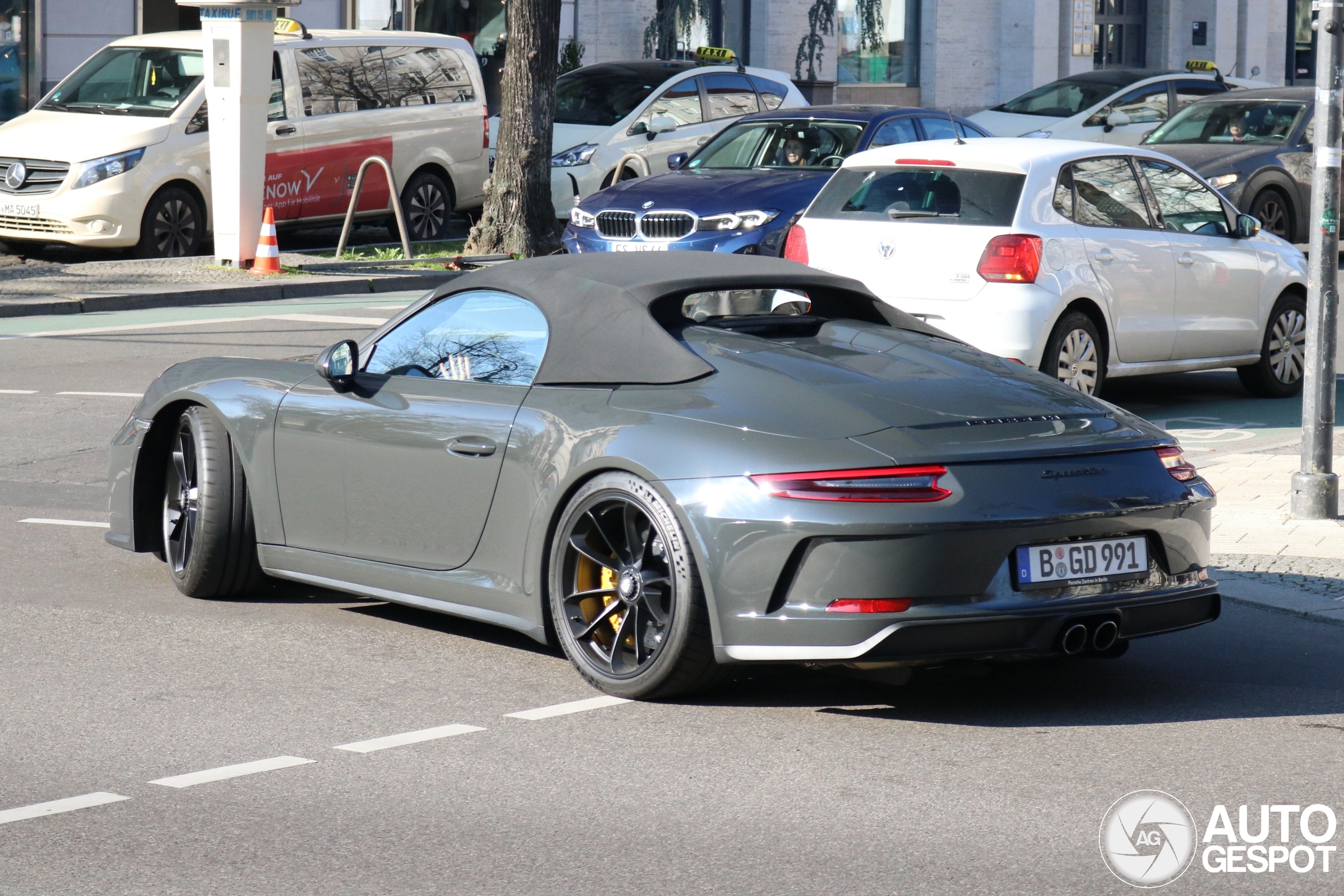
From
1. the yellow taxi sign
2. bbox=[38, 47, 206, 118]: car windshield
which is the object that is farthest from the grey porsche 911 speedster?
the yellow taxi sign

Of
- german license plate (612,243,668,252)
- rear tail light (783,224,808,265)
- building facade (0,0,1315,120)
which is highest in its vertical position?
building facade (0,0,1315,120)

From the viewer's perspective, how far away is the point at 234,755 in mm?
5012

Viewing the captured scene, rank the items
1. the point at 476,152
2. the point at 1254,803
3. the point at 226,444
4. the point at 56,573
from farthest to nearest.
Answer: the point at 476,152, the point at 56,573, the point at 226,444, the point at 1254,803

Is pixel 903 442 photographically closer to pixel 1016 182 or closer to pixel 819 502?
pixel 819 502

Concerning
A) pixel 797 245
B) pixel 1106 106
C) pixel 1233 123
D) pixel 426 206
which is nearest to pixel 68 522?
pixel 797 245

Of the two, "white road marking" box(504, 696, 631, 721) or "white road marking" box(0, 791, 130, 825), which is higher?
"white road marking" box(0, 791, 130, 825)

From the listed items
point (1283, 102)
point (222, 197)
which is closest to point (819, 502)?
point (222, 197)

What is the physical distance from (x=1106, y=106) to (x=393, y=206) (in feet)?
36.1

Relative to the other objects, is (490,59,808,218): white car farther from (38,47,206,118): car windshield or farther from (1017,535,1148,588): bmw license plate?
(1017,535,1148,588): bmw license plate

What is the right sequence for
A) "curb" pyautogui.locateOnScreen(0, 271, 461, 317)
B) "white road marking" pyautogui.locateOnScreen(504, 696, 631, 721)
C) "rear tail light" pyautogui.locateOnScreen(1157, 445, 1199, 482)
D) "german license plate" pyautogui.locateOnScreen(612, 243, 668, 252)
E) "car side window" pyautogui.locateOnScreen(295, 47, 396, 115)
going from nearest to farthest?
1. "white road marking" pyautogui.locateOnScreen(504, 696, 631, 721)
2. "rear tail light" pyautogui.locateOnScreen(1157, 445, 1199, 482)
3. "german license plate" pyautogui.locateOnScreen(612, 243, 668, 252)
4. "curb" pyautogui.locateOnScreen(0, 271, 461, 317)
5. "car side window" pyautogui.locateOnScreen(295, 47, 396, 115)

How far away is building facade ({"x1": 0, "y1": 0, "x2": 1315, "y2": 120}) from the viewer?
85.7 feet

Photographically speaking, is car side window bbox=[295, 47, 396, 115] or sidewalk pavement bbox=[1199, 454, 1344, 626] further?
car side window bbox=[295, 47, 396, 115]

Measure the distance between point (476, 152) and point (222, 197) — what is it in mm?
4261

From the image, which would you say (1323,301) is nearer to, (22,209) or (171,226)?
(171,226)
